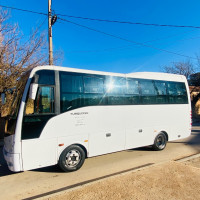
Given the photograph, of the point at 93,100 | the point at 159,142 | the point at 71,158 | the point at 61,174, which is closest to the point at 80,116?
the point at 93,100

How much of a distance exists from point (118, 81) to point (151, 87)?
176 cm

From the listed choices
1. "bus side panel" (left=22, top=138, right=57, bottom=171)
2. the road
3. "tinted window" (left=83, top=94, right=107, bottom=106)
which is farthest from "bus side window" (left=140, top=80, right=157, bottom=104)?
"bus side panel" (left=22, top=138, right=57, bottom=171)

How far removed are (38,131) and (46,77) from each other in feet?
5.17

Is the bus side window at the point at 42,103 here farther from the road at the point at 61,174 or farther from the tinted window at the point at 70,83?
the road at the point at 61,174

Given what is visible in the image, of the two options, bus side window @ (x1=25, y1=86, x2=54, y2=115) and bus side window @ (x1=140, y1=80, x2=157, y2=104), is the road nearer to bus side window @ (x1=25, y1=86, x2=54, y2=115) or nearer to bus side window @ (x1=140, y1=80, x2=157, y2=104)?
bus side window @ (x1=25, y1=86, x2=54, y2=115)

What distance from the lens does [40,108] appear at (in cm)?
441

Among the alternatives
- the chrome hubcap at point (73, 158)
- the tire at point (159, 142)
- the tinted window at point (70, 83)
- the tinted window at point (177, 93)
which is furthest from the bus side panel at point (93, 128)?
the tinted window at point (177, 93)

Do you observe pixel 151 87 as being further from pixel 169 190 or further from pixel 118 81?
pixel 169 190

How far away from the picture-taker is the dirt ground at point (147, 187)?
3.29 meters

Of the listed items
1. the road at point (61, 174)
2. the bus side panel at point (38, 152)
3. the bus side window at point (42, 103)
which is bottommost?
the road at point (61, 174)

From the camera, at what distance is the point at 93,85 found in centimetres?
541

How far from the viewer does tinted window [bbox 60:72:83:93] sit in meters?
4.82

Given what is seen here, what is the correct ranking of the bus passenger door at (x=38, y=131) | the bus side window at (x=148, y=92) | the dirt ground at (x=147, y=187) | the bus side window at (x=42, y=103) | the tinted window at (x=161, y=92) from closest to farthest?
the dirt ground at (x=147, y=187) → the bus passenger door at (x=38, y=131) → the bus side window at (x=42, y=103) → the bus side window at (x=148, y=92) → the tinted window at (x=161, y=92)

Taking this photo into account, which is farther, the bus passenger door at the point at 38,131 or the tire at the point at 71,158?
the tire at the point at 71,158
